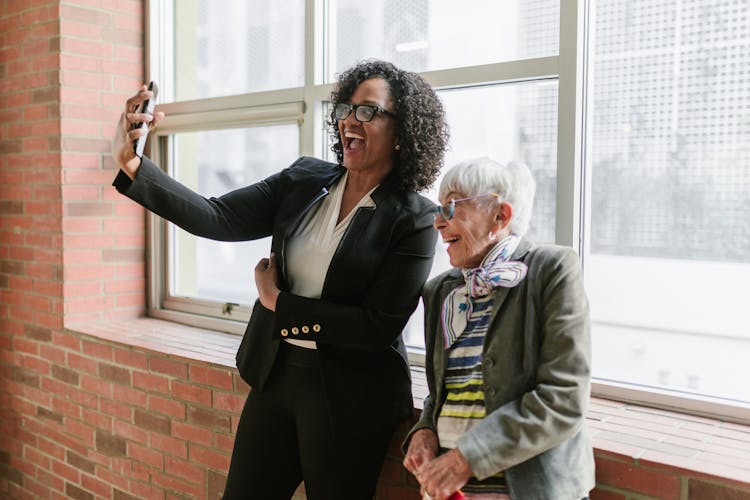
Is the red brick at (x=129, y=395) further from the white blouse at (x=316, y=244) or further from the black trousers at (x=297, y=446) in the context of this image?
the white blouse at (x=316, y=244)

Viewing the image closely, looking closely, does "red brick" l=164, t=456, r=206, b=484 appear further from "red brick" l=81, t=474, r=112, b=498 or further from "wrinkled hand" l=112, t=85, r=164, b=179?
"wrinkled hand" l=112, t=85, r=164, b=179

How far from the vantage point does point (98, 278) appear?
11.4 feet

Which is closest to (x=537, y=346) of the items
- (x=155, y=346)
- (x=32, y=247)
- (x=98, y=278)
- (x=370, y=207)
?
(x=370, y=207)

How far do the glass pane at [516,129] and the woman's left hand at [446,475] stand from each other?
3.06ft

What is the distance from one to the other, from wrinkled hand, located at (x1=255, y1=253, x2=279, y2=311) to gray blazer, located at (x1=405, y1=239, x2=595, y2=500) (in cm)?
63

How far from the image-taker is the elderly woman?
1.49 metres

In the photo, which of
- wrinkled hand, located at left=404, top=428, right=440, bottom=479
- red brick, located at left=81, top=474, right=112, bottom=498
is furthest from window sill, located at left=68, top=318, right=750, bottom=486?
red brick, located at left=81, top=474, right=112, bottom=498

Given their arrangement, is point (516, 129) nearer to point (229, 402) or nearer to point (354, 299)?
point (354, 299)

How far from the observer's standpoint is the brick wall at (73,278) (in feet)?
10.0

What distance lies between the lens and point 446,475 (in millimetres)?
1545

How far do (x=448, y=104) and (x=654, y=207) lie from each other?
0.78 meters

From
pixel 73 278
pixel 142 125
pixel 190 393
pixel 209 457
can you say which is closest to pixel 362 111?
pixel 142 125

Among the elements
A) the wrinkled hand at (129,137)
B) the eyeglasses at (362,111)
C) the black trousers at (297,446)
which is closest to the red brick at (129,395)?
the black trousers at (297,446)

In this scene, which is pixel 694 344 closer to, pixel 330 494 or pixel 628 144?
pixel 628 144
